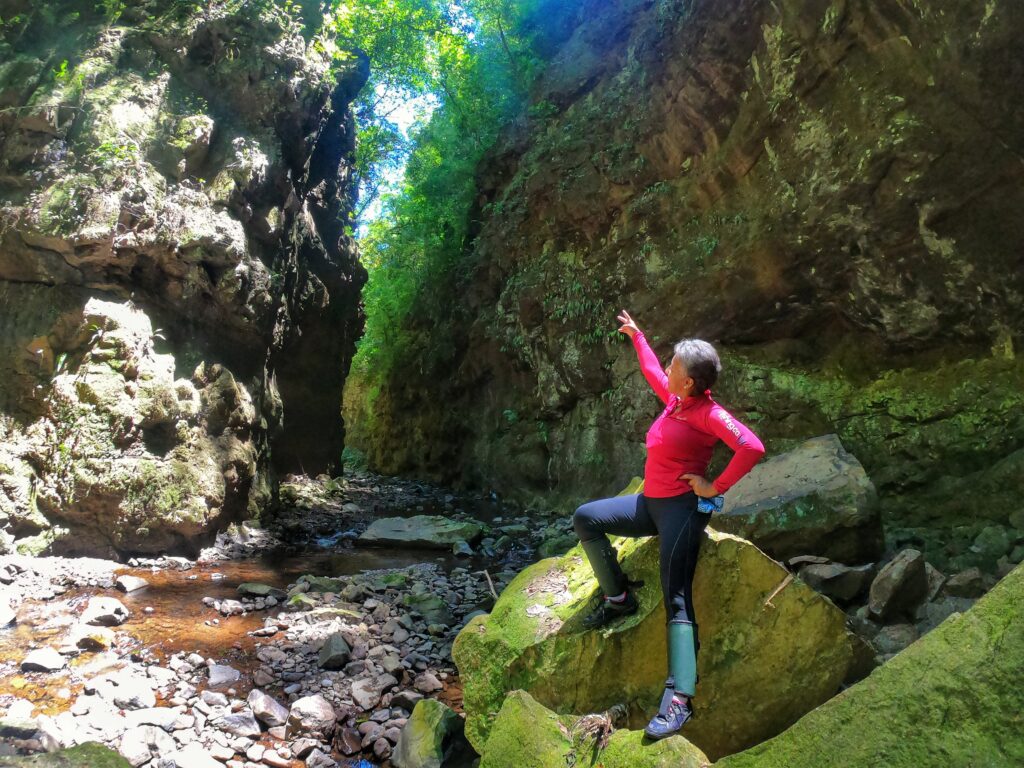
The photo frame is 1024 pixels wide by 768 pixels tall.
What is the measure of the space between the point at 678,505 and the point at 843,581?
2779mm

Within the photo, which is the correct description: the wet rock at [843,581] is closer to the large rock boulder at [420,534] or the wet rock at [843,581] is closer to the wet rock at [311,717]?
the wet rock at [311,717]

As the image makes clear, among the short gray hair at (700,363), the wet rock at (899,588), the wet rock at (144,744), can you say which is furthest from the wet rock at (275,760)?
the wet rock at (899,588)

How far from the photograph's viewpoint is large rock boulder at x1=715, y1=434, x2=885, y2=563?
5547mm

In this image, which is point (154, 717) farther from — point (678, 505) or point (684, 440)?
point (684, 440)

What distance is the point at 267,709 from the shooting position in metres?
4.15

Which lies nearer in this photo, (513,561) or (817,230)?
(817,230)

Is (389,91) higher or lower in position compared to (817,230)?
higher

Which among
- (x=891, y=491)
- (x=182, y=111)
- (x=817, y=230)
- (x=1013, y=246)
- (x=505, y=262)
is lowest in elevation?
(x=891, y=491)

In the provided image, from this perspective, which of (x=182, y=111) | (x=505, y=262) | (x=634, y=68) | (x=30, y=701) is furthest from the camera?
(x=505, y=262)

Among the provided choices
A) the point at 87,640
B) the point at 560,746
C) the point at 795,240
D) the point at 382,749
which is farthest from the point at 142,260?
the point at 795,240

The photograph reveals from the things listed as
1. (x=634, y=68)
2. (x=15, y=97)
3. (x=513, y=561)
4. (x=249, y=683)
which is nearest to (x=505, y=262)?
(x=634, y=68)

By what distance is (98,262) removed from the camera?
7.85 meters

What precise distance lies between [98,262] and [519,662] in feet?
24.5

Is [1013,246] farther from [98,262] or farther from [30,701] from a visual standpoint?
[98,262]
